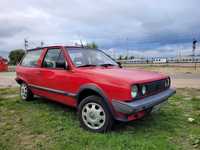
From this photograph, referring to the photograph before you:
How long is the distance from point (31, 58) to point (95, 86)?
296 cm

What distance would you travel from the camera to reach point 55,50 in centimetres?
477

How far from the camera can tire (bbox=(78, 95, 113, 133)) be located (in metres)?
3.57

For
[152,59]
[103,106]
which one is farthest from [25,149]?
[152,59]

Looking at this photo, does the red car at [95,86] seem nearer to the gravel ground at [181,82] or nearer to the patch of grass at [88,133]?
the patch of grass at [88,133]

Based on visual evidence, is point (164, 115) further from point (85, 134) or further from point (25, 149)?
point (25, 149)

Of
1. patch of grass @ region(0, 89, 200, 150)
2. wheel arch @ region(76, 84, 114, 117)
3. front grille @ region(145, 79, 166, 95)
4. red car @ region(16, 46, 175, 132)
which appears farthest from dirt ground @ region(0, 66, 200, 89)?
wheel arch @ region(76, 84, 114, 117)

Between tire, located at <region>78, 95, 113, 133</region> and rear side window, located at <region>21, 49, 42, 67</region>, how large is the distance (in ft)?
7.38

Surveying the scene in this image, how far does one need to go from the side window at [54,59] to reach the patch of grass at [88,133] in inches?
45.3

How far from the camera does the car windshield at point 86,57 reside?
4334mm

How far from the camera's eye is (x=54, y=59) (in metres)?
4.70

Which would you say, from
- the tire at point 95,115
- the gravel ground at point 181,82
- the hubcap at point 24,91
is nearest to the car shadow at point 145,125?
the tire at point 95,115

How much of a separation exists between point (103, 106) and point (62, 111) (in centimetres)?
184

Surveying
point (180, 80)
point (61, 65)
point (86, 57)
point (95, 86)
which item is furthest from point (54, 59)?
point (180, 80)

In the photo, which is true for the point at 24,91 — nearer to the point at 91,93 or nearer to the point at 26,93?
the point at 26,93
